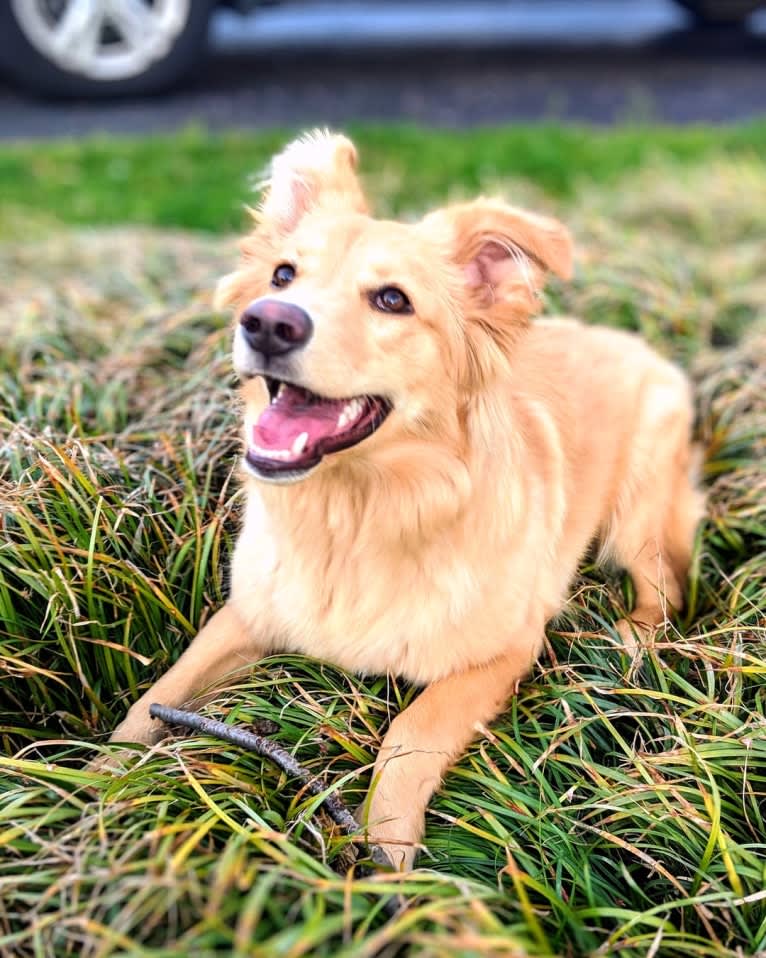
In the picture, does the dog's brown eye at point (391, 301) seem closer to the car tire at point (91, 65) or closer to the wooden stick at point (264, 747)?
the wooden stick at point (264, 747)

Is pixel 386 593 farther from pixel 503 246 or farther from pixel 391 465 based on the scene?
pixel 503 246

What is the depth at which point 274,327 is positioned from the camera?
2039mm

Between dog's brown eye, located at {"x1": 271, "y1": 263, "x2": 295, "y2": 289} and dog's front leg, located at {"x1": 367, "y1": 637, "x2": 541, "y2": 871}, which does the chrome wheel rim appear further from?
dog's front leg, located at {"x1": 367, "y1": 637, "x2": 541, "y2": 871}

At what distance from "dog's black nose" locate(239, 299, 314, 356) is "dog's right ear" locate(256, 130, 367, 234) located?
2.35ft

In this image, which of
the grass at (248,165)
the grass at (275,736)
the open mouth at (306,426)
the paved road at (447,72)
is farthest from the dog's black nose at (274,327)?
the paved road at (447,72)

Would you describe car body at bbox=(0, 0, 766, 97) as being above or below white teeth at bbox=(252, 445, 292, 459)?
above

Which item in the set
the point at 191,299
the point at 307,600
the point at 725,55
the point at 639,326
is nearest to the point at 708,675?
the point at 307,600

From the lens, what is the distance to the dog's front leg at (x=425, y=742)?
87.1 inches

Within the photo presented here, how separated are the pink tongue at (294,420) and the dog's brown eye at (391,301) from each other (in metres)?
0.28

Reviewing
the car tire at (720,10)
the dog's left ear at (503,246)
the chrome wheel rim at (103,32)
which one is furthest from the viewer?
the car tire at (720,10)

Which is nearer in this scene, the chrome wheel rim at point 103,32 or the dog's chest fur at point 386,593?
the dog's chest fur at point 386,593

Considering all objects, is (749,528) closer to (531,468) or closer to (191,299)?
(531,468)

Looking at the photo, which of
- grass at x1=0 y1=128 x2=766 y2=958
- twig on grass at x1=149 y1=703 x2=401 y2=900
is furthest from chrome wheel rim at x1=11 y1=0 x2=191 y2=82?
twig on grass at x1=149 y1=703 x2=401 y2=900

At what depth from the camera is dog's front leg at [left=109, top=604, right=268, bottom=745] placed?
2439 mm
